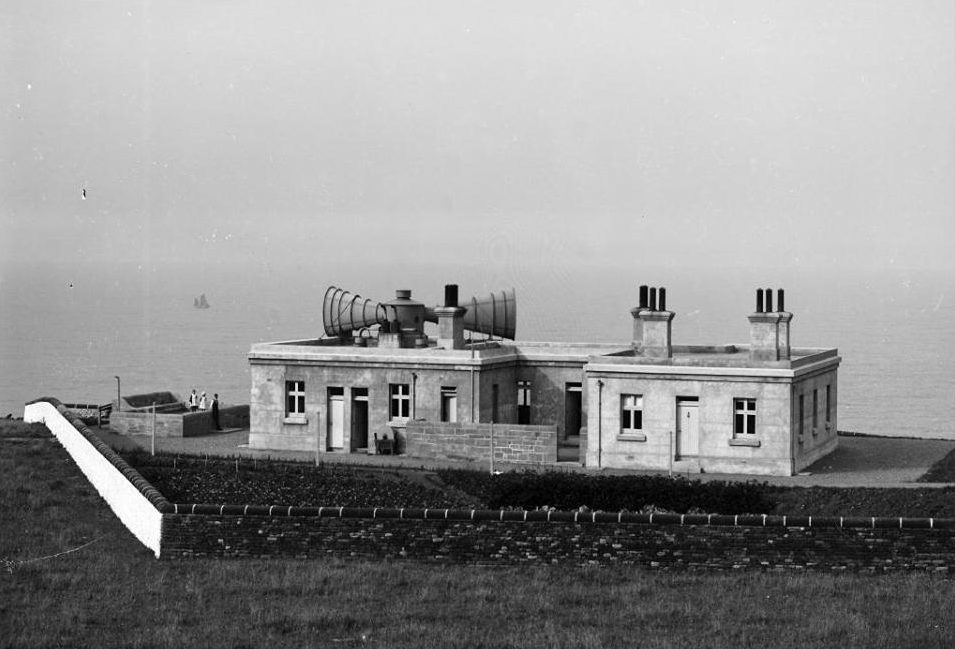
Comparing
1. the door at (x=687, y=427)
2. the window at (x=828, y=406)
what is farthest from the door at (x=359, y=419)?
the window at (x=828, y=406)

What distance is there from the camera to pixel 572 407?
1913 inches

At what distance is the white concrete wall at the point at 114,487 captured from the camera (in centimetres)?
3091

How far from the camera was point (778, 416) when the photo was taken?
136ft

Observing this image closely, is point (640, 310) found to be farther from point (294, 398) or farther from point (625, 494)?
point (625, 494)

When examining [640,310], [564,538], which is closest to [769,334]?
[640,310]

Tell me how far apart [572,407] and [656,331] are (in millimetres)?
5038

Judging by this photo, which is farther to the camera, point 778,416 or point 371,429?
point 371,429

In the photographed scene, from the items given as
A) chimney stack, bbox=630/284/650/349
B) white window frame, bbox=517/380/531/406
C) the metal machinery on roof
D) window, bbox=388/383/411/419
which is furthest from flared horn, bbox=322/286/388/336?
chimney stack, bbox=630/284/650/349

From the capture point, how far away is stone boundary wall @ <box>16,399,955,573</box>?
89.0 ft

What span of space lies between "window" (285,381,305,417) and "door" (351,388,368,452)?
160cm

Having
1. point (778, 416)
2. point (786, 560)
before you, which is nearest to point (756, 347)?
point (778, 416)

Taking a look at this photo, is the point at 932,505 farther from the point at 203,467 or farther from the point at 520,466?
the point at 203,467

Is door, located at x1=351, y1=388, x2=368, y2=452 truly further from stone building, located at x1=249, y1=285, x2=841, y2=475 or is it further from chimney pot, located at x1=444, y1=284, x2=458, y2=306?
chimney pot, located at x1=444, y1=284, x2=458, y2=306

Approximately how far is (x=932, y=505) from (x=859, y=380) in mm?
84526
